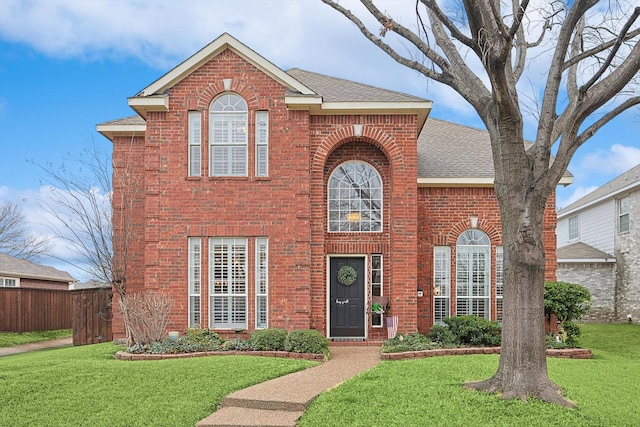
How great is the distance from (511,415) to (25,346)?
17261mm

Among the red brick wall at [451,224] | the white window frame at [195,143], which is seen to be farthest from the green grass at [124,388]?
the red brick wall at [451,224]

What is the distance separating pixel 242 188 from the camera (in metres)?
14.5

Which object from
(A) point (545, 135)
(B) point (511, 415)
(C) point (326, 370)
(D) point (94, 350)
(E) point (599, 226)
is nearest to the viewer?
(B) point (511, 415)

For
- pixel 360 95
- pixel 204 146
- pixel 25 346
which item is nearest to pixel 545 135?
pixel 360 95

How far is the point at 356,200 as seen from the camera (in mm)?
15648

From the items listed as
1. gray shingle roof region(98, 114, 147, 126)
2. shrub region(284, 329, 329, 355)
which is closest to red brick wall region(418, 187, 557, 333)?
shrub region(284, 329, 329, 355)

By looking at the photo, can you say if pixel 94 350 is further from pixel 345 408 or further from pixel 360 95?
pixel 360 95

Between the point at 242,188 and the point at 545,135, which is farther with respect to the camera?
the point at 242,188

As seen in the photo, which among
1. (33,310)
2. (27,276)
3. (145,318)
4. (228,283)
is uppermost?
(228,283)

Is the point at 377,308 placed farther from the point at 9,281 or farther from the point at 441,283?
the point at 9,281

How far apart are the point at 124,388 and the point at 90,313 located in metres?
8.78

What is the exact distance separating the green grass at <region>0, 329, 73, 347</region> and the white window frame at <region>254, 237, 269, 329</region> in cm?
1045

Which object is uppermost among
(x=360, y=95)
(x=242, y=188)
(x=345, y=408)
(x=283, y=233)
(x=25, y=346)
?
(x=360, y=95)

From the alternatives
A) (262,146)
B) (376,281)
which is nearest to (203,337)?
(376,281)
